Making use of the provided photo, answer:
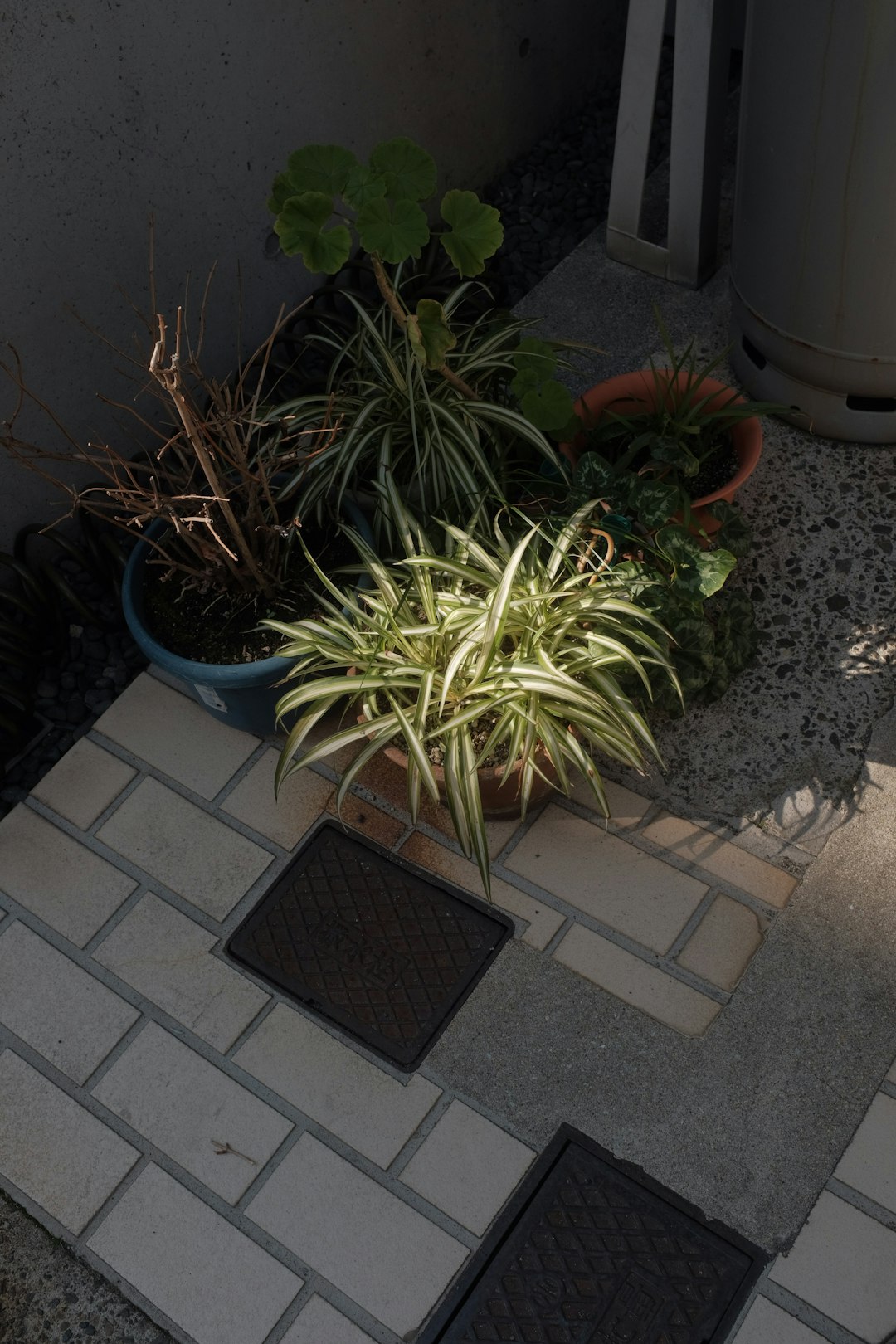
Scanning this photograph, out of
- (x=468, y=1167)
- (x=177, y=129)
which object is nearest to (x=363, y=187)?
(x=177, y=129)

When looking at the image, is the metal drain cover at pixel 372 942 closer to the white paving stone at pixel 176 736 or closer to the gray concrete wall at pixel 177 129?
the white paving stone at pixel 176 736

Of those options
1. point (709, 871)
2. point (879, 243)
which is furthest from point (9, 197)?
point (709, 871)

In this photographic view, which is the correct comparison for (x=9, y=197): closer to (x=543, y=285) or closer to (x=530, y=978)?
(x=543, y=285)

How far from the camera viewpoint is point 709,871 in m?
2.81

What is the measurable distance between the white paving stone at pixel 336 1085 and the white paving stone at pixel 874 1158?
0.86m

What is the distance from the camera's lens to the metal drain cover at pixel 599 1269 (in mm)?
2309

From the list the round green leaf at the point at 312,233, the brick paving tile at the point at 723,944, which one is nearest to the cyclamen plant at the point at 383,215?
the round green leaf at the point at 312,233

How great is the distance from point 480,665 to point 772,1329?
1.41m

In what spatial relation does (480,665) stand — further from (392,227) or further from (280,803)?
(392,227)

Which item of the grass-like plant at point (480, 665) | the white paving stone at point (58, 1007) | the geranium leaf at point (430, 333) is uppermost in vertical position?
the geranium leaf at point (430, 333)

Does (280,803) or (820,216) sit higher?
(820,216)

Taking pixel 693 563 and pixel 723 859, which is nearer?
pixel 693 563

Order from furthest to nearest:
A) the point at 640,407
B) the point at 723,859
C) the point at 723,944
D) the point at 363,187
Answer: the point at 640,407
the point at 723,859
the point at 723,944
the point at 363,187

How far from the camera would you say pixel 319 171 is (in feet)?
8.75
